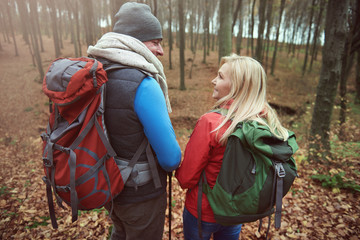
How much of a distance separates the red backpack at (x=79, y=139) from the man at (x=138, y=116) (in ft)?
0.39

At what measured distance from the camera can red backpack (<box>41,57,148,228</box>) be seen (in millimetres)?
1232

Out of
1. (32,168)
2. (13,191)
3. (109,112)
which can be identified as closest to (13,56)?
(32,168)

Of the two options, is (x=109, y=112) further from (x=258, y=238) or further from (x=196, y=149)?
(x=258, y=238)

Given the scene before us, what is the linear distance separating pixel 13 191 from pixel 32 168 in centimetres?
148

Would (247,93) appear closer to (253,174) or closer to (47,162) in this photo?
(253,174)

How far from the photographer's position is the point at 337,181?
4.06 m

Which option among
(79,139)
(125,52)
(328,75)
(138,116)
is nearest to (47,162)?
(79,139)

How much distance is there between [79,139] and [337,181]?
4970 mm

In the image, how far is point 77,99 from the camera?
124cm

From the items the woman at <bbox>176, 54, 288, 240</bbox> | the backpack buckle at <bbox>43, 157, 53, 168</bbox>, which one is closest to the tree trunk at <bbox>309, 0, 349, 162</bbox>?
the woman at <bbox>176, 54, 288, 240</bbox>

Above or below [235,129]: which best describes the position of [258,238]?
below

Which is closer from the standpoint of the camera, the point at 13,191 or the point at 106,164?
the point at 106,164

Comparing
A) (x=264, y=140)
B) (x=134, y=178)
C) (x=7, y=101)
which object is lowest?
(x=7, y=101)

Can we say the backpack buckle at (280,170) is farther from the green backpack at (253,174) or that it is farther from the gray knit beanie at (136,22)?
the gray knit beanie at (136,22)
